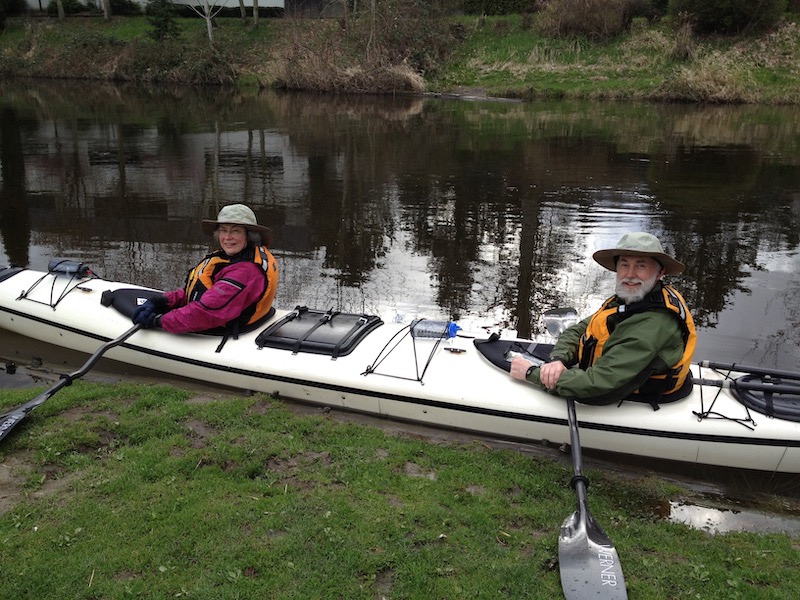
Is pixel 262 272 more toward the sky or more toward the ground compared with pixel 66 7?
more toward the ground

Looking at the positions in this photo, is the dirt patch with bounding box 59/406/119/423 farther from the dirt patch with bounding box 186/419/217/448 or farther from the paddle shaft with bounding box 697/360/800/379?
the paddle shaft with bounding box 697/360/800/379

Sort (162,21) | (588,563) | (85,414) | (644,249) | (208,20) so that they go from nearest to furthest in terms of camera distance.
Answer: (588,563) → (644,249) → (85,414) → (208,20) → (162,21)

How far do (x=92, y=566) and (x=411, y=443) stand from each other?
7.06ft

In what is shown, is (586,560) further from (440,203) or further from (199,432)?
(440,203)

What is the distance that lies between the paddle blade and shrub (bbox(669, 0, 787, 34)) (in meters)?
29.0

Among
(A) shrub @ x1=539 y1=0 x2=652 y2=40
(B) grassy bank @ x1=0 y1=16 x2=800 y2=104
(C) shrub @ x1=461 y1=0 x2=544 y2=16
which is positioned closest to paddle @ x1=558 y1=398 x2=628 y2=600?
(B) grassy bank @ x1=0 y1=16 x2=800 y2=104

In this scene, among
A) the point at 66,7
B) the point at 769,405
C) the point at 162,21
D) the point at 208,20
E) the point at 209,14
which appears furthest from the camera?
the point at 66,7

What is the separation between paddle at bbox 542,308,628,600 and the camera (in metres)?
3.13

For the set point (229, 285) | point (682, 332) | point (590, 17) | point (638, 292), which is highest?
point (590, 17)

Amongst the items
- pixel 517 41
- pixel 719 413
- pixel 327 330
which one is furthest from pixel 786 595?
pixel 517 41

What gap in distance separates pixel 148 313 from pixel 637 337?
13.5 feet

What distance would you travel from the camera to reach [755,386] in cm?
453

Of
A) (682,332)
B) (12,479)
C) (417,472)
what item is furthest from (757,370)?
(12,479)

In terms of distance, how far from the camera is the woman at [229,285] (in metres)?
5.37
